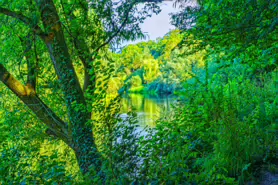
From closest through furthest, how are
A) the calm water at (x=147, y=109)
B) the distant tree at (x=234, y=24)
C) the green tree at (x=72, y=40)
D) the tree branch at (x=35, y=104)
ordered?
the distant tree at (x=234, y=24) < the calm water at (x=147, y=109) < the green tree at (x=72, y=40) < the tree branch at (x=35, y=104)

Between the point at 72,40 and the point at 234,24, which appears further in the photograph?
the point at 72,40

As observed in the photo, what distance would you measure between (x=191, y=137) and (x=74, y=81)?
6.30 feet

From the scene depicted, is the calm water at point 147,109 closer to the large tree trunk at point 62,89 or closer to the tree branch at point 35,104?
the large tree trunk at point 62,89

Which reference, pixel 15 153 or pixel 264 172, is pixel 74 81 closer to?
pixel 15 153

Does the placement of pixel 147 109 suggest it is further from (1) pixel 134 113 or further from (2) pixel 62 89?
(1) pixel 134 113

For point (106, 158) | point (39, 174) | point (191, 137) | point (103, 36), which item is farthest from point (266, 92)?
point (39, 174)

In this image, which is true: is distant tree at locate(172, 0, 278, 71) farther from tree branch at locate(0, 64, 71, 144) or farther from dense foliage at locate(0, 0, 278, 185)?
tree branch at locate(0, 64, 71, 144)

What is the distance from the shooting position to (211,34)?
3248 millimetres

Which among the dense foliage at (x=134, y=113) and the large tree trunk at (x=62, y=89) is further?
the large tree trunk at (x=62, y=89)

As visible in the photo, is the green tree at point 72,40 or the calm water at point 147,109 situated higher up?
the green tree at point 72,40

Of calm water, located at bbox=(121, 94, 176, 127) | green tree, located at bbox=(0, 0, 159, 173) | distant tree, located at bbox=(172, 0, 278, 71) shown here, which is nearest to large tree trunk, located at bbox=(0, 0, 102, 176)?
green tree, located at bbox=(0, 0, 159, 173)

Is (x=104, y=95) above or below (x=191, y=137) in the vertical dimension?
above

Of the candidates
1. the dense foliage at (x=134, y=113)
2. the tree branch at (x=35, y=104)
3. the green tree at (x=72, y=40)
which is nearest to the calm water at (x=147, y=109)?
the dense foliage at (x=134, y=113)

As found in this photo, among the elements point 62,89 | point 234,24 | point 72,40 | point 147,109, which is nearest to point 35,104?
point 62,89
